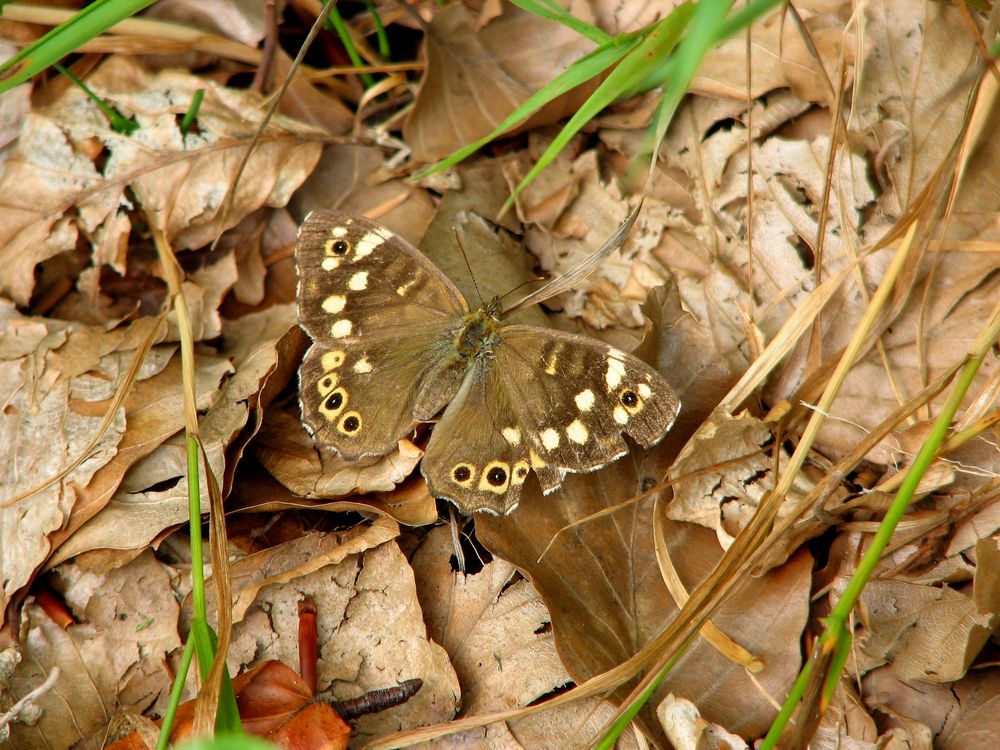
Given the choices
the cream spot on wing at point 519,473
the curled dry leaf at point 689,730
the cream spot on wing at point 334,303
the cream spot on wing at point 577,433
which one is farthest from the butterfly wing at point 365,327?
the curled dry leaf at point 689,730

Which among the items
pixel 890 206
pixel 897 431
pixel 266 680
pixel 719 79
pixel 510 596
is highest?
Result: pixel 719 79

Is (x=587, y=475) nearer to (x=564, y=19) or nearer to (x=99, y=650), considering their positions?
(x=564, y=19)

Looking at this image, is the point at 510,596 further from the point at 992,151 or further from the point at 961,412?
the point at 992,151

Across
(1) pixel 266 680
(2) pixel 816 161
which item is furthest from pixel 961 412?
(1) pixel 266 680

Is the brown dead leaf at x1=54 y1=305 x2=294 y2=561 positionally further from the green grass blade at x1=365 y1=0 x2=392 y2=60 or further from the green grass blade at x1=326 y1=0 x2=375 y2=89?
the green grass blade at x1=365 y1=0 x2=392 y2=60

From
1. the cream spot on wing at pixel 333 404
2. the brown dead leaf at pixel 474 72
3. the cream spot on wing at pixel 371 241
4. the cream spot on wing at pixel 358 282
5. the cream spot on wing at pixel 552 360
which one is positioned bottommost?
the cream spot on wing at pixel 333 404

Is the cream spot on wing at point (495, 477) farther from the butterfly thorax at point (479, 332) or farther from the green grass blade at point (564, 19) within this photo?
the green grass blade at point (564, 19)

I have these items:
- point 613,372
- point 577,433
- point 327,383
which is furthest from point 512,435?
point 327,383
